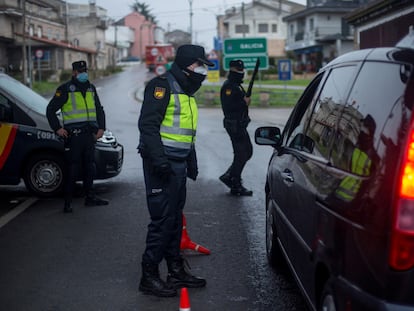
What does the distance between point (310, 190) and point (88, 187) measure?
18.1 feet

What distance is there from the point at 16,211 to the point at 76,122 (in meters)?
1.42

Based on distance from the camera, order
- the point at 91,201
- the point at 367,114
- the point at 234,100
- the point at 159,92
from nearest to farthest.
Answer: the point at 367,114, the point at 159,92, the point at 91,201, the point at 234,100

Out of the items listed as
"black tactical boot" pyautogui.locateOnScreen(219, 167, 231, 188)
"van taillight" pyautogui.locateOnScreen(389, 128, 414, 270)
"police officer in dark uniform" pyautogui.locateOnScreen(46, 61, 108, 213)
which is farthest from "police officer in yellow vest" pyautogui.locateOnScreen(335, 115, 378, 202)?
"black tactical boot" pyautogui.locateOnScreen(219, 167, 231, 188)

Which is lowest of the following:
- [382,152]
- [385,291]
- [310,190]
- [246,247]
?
[246,247]

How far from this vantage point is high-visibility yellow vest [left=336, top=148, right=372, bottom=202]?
3.02 metres

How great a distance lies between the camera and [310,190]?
3.87m

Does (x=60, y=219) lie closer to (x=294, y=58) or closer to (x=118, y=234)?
(x=118, y=234)

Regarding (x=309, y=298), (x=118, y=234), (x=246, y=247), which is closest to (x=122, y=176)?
(x=118, y=234)

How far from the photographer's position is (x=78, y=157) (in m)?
8.59

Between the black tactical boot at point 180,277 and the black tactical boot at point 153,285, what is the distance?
133mm

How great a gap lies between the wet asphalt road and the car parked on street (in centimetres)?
110

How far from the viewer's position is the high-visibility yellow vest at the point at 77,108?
860 cm

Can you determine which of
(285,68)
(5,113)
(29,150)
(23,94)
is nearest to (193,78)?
(5,113)

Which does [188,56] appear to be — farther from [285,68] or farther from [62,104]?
[285,68]
